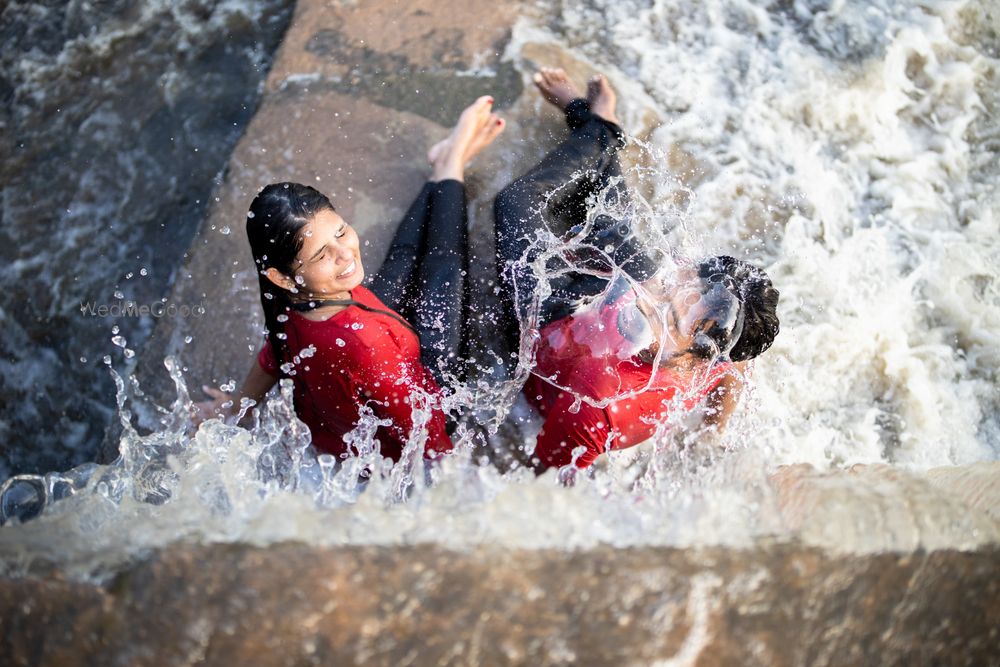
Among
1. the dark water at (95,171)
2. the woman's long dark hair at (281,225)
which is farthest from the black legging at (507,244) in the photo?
the dark water at (95,171)

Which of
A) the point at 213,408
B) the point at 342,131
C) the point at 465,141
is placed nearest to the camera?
the point at 213,408

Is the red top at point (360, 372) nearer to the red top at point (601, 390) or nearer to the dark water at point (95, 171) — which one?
the red top at point (601, 390)

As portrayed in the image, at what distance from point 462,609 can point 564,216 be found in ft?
6.18

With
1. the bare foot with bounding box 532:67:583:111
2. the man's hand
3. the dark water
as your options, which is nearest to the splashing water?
the man's hand

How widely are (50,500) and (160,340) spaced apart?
3.53ft

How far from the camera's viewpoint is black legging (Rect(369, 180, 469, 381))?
3.01 metres

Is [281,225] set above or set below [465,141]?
above

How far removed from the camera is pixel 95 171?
3781 millimetres

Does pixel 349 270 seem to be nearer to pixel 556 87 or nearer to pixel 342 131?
pixel 342 131

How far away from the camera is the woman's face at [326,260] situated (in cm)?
249

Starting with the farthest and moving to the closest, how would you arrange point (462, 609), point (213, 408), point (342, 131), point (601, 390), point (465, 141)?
point (342, 131)
point (465, 141)
point (213, 408)
point (601, 390)
point (462, 609)

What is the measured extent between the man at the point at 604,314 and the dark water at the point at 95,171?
52.8 inches

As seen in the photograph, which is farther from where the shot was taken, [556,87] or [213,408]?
[556,87]
